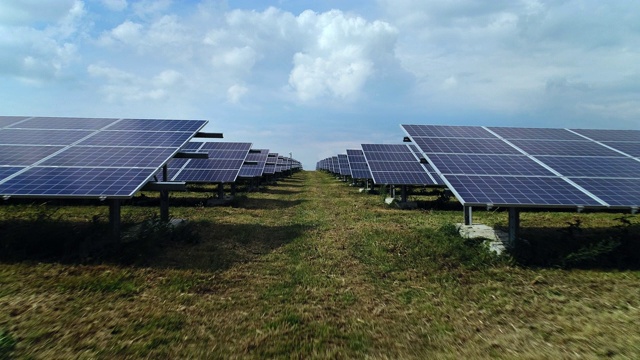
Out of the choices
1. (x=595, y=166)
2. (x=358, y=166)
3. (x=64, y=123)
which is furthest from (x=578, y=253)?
(x=358, y=166)

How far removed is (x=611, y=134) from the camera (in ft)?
54.7

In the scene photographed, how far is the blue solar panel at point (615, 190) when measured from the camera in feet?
29.8

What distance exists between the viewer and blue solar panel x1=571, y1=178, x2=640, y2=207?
9.08 metres

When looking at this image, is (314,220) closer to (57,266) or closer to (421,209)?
(421,209)

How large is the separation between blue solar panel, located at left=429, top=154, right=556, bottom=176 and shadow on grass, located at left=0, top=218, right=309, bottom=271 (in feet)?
17.8

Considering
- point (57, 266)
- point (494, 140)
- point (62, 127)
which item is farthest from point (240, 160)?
point (57, 266)

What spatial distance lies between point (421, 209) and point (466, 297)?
1267 cm

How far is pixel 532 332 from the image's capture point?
214 inches

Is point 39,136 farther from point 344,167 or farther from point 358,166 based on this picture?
point 344,167

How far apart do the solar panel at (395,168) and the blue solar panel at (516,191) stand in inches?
384

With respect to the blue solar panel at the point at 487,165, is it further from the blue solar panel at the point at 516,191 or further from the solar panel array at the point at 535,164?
the blue solar panel at the point at 516,191

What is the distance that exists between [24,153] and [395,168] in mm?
18410

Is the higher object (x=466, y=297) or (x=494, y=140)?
(x=494, y=140)

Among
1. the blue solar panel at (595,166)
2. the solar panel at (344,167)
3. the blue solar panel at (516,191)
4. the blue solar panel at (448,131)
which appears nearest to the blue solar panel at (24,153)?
the blue solar panel at (516,191)
